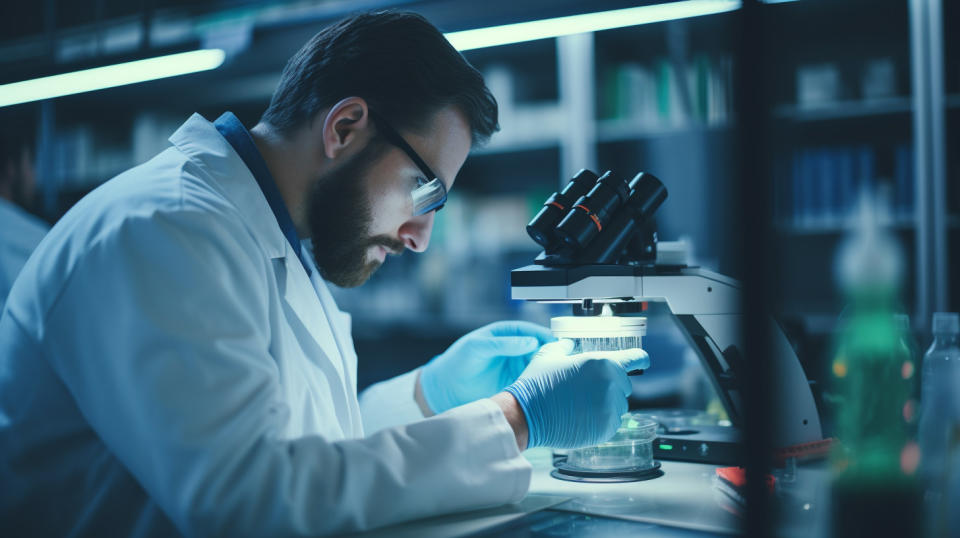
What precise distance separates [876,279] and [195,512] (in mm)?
787

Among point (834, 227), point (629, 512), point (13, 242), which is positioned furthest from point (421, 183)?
point (834, 227)

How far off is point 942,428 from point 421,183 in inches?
32.7

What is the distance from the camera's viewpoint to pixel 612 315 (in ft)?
3.69

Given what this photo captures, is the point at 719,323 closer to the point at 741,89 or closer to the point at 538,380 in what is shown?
the point at 538,380

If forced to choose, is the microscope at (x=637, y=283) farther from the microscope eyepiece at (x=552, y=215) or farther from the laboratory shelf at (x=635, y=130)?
the laboratory shelf at (x=635, y=130)

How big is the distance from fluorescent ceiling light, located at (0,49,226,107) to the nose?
52 centimetres

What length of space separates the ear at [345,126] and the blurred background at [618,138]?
126 centimetres

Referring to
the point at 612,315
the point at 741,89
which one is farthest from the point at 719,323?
the point at 741,89

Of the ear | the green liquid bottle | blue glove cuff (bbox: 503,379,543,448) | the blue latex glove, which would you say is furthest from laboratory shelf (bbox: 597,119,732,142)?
the green liquid bottle

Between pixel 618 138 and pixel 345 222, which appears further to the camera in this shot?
pixel 618 138

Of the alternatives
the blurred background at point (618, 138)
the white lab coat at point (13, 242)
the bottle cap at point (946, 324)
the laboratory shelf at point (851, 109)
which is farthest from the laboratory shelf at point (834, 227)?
the white lab coat at point (13, 242)

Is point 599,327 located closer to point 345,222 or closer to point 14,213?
point 345,222

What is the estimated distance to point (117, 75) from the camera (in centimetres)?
154

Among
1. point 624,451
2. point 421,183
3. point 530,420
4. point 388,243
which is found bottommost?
point 624,451
